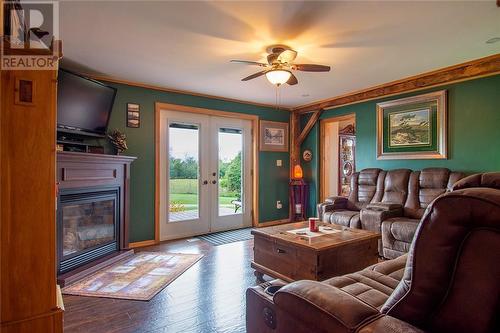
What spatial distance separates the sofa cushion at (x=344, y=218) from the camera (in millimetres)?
3570

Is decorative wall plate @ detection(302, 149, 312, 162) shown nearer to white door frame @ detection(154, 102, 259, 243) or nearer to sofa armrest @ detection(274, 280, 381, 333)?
white door frame @ detection(154, 102, 259, 243)

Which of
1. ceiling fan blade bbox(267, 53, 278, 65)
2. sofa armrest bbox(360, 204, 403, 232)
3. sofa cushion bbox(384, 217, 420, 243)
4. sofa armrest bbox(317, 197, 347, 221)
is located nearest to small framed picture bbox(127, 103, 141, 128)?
ceiling fan blade bbox(267, 53, 278, 65)

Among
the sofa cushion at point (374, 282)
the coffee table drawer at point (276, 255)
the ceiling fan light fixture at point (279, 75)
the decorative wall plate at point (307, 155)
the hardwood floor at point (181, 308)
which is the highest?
the ceiling fan light fixture at point (279, 75)

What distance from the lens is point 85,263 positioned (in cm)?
298

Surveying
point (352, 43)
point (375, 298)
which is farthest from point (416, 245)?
point (352, 43)

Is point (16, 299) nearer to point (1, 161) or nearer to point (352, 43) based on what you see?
point (1, 161)

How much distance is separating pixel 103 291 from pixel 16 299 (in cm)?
108

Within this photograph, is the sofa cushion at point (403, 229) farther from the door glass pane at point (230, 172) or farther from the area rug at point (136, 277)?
the door glass pane at point (230, 172)

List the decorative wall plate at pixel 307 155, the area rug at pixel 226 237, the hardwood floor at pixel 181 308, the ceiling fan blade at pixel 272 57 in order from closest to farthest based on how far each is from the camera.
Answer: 1. the hardwood floor at pixel 181 308
2. the ceiling fan blade at pixel 272 57
3. the area rug at pixel 226 237
4. the decorative wall plate at pixel 307 155

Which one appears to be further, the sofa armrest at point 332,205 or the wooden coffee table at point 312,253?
the sofa armrest at point 332,205

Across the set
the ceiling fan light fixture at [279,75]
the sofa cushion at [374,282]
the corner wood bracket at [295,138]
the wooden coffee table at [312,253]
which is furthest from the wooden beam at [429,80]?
the sofa cushion at [374,282]

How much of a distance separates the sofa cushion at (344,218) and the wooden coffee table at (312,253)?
0.89 m

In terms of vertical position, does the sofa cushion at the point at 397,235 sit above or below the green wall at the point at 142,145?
below

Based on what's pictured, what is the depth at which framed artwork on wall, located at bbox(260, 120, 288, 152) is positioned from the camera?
212 inches
